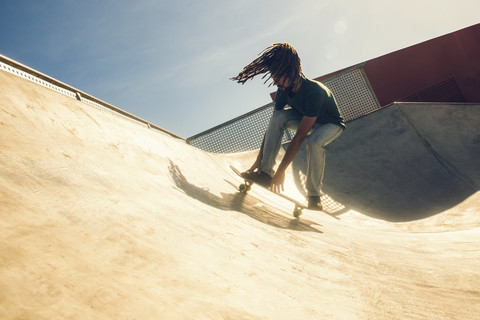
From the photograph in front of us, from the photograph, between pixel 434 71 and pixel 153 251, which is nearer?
pixel 153 251

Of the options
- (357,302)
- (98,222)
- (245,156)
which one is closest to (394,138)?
(245,156)

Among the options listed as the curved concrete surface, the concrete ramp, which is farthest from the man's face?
the concrete ramp

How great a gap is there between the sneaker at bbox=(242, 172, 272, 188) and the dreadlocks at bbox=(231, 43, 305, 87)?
106 centimetres

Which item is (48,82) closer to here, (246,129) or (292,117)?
(292,117)

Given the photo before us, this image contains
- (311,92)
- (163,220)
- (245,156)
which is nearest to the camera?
(163,220)

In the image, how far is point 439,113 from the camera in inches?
218

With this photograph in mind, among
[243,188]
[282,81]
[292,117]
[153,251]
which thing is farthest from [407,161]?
[153,251]

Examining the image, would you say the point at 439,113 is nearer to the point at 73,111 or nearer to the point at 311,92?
the point at 311,92

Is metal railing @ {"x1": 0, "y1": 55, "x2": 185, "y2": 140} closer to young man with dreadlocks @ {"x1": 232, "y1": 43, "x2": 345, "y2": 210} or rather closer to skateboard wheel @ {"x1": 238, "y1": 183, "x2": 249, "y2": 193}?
young man with dreadlocks @ {"x1": 232, "y1": 43, "x2": 345, "y2": 210}

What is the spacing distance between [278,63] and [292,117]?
0.68 meters

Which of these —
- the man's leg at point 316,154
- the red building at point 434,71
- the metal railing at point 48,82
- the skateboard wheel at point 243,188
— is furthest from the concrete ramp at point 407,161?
the metal railing at point 48,82

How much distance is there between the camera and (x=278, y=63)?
282cm

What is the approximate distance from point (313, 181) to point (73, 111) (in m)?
2.57

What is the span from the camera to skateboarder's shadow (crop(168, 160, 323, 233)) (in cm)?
205
